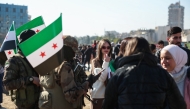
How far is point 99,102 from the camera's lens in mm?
4148

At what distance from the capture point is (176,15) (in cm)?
15425

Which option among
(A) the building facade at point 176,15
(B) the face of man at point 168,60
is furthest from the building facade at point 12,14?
(B) the face of man at point 168,60

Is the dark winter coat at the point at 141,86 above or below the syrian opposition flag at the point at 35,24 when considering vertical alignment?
below

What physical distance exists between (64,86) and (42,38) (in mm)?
566

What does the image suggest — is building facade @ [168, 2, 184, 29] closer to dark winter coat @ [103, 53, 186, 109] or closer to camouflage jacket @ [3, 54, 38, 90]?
camouflage jacket @ [3, 54, 38, 90]

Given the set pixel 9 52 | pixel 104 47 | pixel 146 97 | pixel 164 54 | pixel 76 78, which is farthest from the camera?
pixel 104 47

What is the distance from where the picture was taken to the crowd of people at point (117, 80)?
7.38ft

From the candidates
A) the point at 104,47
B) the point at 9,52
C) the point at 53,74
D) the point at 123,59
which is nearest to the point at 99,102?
the point at 104,47

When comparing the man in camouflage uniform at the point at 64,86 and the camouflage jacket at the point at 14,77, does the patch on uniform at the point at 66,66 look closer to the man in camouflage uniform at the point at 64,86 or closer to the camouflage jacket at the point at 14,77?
the man in camouflage uniform at the point at 64,86

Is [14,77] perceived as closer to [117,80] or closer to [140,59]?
[117,80]

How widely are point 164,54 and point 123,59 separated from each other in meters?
0.78

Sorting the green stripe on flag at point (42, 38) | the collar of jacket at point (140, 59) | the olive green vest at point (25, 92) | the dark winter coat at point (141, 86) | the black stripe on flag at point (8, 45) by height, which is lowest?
the olive green vest at point (25, 92)

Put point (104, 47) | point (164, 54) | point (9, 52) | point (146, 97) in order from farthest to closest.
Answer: point (104, 47) < point (9, 52) < point (164, 54) < point (146, 97)

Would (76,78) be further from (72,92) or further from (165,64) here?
(165,64)
